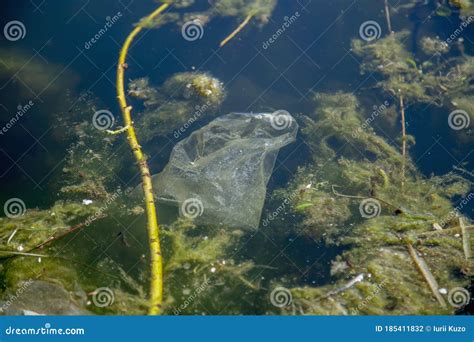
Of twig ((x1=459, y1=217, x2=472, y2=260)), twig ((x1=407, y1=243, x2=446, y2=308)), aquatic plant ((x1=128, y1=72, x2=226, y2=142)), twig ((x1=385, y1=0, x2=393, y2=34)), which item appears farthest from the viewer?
twig ((x1=385, y1=0, x2=393, y2=34))

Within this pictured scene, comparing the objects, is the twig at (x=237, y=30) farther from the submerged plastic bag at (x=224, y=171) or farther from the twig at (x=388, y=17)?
the twig at (x=388, y=17)

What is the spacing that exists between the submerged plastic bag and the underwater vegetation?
0.04m

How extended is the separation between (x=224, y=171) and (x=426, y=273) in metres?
2.07

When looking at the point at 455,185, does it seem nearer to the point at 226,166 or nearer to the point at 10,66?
the point at 226,166

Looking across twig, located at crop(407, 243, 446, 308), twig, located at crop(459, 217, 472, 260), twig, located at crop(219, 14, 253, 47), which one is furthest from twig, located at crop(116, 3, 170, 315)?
twig, located at crop(459, 217, 472, 260)

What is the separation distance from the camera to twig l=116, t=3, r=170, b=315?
12.1 ft

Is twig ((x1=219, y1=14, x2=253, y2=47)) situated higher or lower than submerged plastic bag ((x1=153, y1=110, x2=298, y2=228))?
higher

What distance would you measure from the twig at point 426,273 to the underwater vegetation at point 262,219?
0.07 feet

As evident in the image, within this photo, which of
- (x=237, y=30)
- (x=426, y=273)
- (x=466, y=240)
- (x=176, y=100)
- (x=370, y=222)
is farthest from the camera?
(x=237, y=30)

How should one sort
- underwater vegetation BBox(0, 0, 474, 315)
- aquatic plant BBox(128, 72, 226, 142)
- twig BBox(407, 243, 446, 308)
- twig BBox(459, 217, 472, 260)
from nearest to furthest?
twig BBox(407, 243, 446, 308)
underwater vegetation BBox(0, 0, 474, 315)
twig BBox(459, 217, 472, 260)
aquatic plant BBox(128, 72, 226, 142)

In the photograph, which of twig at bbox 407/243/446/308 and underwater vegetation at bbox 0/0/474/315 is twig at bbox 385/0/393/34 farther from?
twig at bbox 407/243/446/308

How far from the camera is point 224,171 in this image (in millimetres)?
4184

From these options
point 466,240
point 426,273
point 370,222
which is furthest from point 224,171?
point 466,240

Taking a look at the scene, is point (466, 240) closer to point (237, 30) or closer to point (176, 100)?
point (176, 100)
